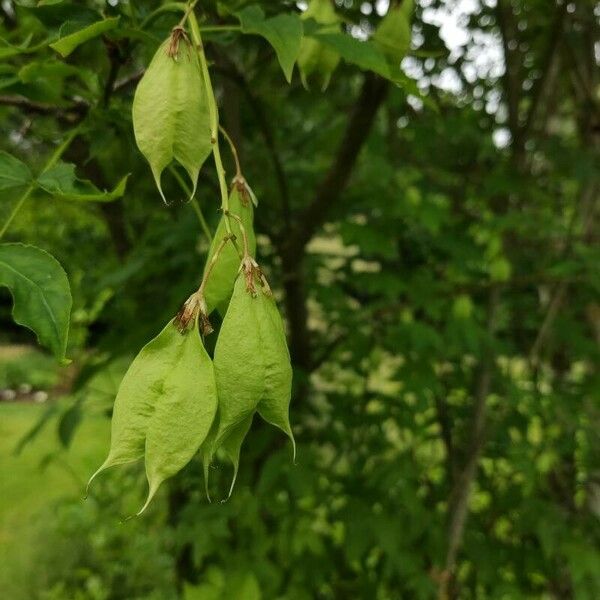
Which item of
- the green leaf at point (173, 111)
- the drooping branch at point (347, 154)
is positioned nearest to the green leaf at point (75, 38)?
the green leaf at point (173, 111)

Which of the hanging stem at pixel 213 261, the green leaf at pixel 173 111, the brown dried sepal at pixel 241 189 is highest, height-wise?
the green leaf at pixel 173 111

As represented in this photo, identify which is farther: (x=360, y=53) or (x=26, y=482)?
(x=26, y=482)

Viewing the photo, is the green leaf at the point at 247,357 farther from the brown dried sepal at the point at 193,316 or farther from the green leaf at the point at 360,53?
the green leaf at the point at 360,53

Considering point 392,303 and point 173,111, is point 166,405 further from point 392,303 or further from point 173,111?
point 392,303

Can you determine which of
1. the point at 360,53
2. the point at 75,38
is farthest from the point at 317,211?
the point at 75,38

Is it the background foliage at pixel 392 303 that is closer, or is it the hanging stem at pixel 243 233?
the hanging stem at pixel 243 233

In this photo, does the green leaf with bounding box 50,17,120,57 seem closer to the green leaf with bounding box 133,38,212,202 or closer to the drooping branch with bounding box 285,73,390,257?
the green leaf with bounding box 133,38,212,202

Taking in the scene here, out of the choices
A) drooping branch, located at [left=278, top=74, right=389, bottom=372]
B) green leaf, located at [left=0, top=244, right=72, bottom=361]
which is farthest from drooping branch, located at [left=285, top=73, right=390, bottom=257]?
green leaf, located at [left=0, top=244, right=72, bottom=361]
